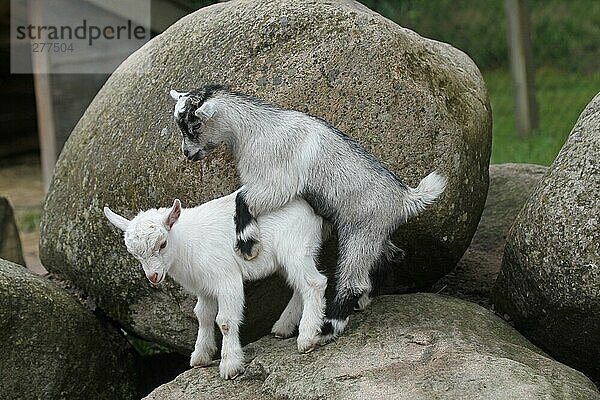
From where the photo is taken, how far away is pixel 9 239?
7.11m

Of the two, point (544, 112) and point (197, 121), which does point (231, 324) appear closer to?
point (197, 121)

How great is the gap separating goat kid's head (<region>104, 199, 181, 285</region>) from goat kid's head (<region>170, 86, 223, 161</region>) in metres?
0.35

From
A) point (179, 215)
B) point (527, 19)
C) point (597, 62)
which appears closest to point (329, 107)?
point (179, 215)

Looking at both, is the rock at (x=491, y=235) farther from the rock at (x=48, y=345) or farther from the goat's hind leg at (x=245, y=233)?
the rock at (x=48, y=345)

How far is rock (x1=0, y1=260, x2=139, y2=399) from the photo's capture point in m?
4.77

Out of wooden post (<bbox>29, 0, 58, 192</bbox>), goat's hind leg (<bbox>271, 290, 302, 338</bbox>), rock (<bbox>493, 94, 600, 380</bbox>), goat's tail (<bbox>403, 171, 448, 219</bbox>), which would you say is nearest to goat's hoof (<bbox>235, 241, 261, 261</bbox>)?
goat's hind leg (<bbox>271, 290, 302, 338</bbox>)

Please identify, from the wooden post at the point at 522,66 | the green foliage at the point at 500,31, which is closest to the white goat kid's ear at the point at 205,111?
the wooden post at the point at 522,66

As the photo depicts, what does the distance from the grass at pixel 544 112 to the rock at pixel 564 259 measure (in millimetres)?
4550

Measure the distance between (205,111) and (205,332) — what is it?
1067 mm

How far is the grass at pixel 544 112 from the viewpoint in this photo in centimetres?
979

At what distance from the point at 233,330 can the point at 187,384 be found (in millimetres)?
372

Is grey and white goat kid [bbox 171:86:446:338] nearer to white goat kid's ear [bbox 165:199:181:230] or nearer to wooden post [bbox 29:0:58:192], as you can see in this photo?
white goat kid's ear [bbox 165:199:181:230]

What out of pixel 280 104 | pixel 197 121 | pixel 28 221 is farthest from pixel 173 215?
pixel 28 221

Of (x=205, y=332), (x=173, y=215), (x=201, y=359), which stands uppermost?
(x=173, y=215)
